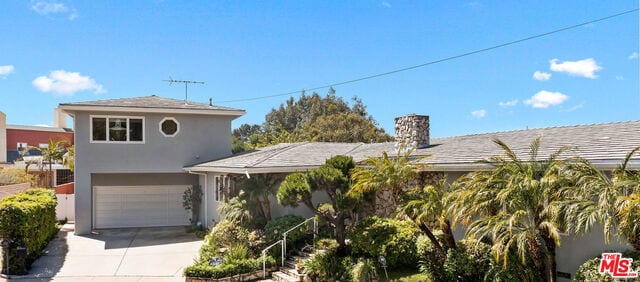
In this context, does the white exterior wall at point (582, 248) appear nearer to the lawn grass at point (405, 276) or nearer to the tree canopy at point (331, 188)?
the lawn grass at point (405, 276)

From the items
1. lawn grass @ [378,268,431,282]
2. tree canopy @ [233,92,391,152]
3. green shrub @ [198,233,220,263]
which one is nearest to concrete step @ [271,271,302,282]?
green shrub @ [198,233,220,263]

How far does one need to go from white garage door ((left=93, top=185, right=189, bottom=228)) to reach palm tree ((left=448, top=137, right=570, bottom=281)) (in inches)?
684

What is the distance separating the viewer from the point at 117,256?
52.6ft

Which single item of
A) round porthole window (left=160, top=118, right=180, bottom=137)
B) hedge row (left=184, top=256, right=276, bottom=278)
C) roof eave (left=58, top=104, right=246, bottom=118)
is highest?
roof eave (left=58, top=104, right=246, bottom=118)

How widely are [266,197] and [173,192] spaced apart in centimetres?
953

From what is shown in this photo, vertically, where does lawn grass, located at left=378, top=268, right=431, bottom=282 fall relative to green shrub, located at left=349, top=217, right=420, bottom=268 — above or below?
below

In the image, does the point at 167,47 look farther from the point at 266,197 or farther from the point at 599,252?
the point at 599,252

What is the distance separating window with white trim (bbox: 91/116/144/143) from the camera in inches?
814

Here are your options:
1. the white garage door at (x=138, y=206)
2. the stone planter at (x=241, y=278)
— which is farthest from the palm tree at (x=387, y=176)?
the white garage door at (x=138, y=206)

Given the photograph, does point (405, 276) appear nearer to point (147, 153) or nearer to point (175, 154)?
point (175, 154)

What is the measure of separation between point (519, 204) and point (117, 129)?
18.1 metres

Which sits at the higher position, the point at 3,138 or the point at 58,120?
the point at 58,120

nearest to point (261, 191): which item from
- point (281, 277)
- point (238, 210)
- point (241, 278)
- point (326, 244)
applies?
point (238, 210)

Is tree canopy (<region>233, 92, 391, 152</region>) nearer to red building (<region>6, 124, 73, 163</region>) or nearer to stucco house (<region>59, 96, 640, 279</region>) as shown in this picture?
stucco house (<region>59, 96, 640, 279</region>)
